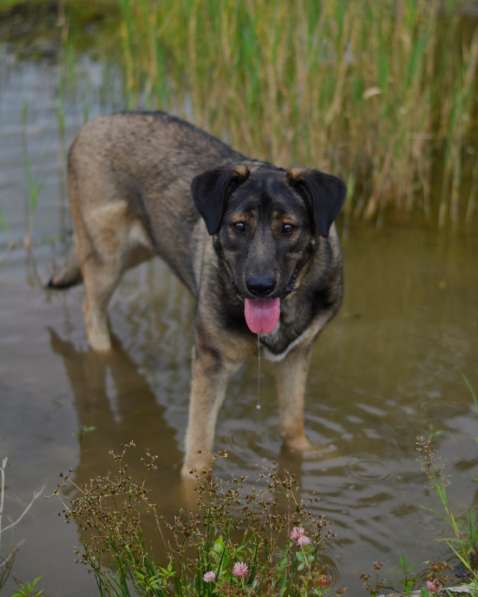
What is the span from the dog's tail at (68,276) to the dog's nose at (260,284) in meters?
2.64

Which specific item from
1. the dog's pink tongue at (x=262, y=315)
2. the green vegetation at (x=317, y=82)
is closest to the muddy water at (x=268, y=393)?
the green vegetation at (x=317, y=82)

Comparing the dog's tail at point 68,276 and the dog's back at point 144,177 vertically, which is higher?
the dog's back at point 144,177

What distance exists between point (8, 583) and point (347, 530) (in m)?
1.50

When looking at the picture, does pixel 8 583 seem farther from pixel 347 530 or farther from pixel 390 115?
pixel 390 115

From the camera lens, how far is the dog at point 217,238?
4352mm

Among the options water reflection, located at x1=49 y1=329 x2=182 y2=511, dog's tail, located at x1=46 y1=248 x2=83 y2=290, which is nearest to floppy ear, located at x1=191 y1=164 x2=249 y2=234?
water reflection, located at x1=49 y1=329 x2=182 y2=511

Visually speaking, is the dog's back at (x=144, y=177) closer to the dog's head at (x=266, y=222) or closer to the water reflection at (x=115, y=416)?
the water reflection at (x=115, y=416)

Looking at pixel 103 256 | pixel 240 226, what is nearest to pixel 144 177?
pixel 103 256

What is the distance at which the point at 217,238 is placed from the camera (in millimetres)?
4562

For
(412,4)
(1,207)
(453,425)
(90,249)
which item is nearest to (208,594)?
(453,425)

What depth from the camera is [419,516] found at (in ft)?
14.8

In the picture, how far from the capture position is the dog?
4352 millimetres

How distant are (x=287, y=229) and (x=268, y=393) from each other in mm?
1739

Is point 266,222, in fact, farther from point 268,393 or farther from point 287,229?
point 268,393
